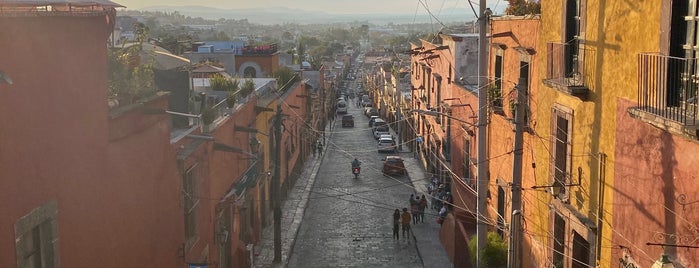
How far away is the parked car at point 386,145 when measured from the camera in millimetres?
48031

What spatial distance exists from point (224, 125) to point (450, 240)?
24.4 feet

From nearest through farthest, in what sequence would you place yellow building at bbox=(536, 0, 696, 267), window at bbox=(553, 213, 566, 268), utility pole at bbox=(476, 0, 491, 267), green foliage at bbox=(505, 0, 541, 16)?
yellow building at bbox=(536, 0, 696, 267) → window at bbox=(553, 213, 566, 268) → utility pole at bbox=(476, 0, 491, 267) → green foliage at bbox=(505, 0, 541, 16)

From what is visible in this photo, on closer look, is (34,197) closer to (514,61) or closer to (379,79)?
(514,61)

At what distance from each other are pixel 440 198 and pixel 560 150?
14.7 meters

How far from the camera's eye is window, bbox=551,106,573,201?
13.0 metres

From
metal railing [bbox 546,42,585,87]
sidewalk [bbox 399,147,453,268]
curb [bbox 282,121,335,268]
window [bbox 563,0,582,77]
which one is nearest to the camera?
metal railing [bbox 546,42,585,87]

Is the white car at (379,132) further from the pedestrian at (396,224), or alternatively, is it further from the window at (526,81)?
the window at (526,81)

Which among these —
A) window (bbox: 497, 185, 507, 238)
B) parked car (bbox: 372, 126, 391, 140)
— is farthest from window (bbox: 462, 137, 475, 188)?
parked car (bbox: 372, 126, 391, 140)

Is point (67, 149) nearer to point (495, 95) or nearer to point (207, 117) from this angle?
point (207, 117)

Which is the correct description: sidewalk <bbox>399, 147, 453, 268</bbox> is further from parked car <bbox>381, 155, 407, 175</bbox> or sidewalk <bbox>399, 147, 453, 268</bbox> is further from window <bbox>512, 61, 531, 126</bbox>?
window <bbox>512, 61, 531, 126</bbox>

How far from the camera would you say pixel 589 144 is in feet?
39.0

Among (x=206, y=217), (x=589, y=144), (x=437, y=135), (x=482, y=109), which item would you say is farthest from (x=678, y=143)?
(x=437, y=135)

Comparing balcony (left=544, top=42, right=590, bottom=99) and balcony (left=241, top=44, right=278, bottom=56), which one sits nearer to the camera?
balcony (left=544, top=42, right=590, bottom=99)

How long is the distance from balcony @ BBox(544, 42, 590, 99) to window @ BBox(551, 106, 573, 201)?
2.16 feet
